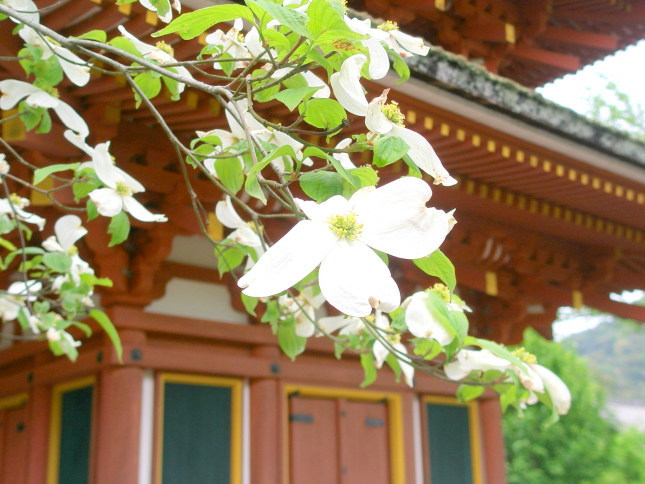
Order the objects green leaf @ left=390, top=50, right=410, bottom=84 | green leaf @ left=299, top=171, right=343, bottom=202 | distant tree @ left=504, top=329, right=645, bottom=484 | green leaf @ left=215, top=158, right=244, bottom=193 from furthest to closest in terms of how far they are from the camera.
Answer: distant tree @ left=504, top=329, right=645, bottom=484, green leaf @ left=215, top=158, right=244, bottom=193, green leaf @ left=390, top=50, right=410, bottom=84, green leaf @ left=299, top=171, right=343, bottom=202

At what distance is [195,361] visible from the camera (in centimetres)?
363

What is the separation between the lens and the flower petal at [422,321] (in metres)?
1.45

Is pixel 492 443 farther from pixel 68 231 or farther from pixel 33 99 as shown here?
pixel 33 99

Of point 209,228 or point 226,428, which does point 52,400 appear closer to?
point 226,428

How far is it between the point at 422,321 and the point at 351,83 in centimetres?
44

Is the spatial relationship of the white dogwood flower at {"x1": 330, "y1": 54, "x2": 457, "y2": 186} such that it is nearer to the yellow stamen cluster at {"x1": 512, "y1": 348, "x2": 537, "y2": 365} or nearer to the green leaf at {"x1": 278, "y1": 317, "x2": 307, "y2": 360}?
the yellow stamen cluster at {"x1": 512, "y1": 348, "x2": 537, "y2": 365}

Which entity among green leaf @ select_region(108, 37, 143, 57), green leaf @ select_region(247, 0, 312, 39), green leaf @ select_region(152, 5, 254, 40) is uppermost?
green leaf @ select_region(108, 37, 143, 57)

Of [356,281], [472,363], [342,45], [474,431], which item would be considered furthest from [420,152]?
[474,431]

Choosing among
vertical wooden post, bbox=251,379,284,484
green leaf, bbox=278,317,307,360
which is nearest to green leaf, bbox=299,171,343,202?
green leaf, bbox=278,317,307,360

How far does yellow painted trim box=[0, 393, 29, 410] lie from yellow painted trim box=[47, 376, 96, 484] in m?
0.21

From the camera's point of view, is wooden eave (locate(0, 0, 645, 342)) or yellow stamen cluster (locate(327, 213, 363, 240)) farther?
wooden eave (locate(0, 0, 645, 342))

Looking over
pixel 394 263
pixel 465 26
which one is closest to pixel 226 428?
pixel 394 263

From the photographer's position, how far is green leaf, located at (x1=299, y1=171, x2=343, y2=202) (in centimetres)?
112

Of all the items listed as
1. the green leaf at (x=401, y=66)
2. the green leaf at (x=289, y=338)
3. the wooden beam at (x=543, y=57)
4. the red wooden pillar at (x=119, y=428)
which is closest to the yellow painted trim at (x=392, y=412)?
the red wooden pillar at (x=119, y=428)
